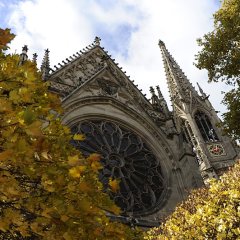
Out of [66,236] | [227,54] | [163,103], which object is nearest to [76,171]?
[66,236]

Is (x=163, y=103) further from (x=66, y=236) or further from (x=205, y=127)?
(x=66, y=236)

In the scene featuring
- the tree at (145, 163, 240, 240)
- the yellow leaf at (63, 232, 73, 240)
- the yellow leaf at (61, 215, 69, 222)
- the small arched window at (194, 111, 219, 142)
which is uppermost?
the small arched window at (194, 111, 219, 142)

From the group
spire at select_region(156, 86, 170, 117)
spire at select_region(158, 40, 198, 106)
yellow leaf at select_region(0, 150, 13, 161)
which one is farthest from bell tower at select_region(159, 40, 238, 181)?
yellow leaf at select_region(0, 150, 13, 161)

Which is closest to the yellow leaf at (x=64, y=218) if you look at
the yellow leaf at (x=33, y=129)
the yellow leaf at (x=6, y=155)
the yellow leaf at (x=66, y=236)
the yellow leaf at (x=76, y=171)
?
the yellow leaf at (x=66, y=236)

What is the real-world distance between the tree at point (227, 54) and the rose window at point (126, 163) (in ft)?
18.5

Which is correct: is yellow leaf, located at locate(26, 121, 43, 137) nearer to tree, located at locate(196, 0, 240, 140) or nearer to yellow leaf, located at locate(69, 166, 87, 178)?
yellow leaf, located at locate(69, 166, 87, 178)

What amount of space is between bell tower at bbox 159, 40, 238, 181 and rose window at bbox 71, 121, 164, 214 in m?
2.85

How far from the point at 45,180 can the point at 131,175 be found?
39.4 feet

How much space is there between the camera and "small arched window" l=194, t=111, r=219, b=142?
1952 cm

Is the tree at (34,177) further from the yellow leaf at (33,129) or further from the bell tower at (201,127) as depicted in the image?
the bell tower at (201,127)

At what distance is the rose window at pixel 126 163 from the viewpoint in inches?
557

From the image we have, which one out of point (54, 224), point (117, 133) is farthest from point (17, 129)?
point (117, 133)

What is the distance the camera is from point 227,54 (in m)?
9.96

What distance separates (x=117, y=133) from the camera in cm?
1656
